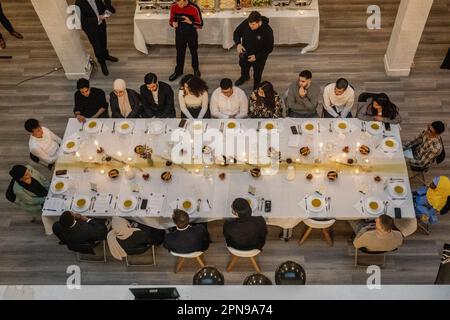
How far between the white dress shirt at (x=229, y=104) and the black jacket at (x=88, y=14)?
2460 mm

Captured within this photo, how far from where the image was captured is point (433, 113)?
7191mm

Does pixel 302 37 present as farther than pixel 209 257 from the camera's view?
Yes

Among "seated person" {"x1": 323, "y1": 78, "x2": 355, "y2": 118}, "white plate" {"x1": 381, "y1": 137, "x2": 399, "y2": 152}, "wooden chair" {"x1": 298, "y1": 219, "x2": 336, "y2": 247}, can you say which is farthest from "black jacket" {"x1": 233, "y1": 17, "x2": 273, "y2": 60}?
"wooden chair" {"x1": 298, "y1": 219, "x2": 336, "y2": 247}

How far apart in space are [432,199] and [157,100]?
372cm

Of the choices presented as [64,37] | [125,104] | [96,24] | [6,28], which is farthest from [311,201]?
[6,28]

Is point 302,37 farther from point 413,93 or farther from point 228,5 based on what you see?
point 413,93

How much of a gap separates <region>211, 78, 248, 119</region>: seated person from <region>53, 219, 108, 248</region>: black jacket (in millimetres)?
2196

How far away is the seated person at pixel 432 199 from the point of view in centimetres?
518

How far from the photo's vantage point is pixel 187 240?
5.15 meters

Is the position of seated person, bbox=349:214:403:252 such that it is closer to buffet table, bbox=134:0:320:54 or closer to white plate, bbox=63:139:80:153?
white plate, bbox=63:139:80:153

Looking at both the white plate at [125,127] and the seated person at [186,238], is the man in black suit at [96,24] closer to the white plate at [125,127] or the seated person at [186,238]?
the white plate at [125,127]

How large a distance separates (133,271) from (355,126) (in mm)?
3351
